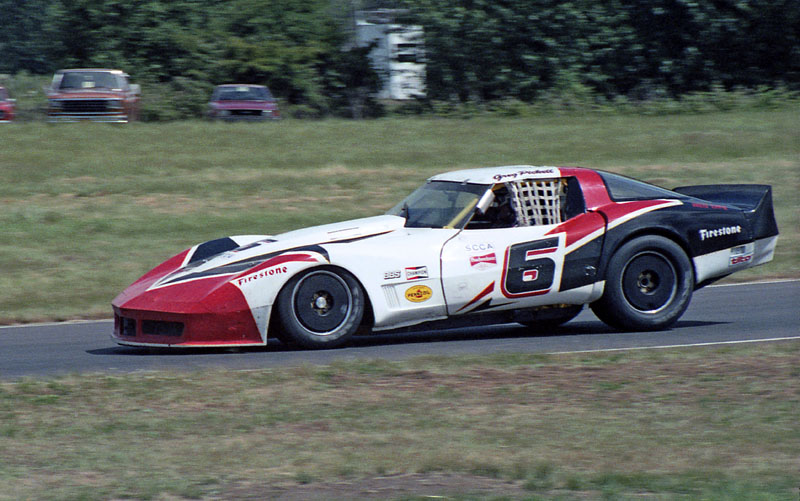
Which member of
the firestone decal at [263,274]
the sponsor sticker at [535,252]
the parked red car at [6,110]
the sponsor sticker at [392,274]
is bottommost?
the sponsor sticker at [392,274]

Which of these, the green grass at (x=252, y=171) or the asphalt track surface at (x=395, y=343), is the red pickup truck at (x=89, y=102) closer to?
the green grass at (x=252, y=171)

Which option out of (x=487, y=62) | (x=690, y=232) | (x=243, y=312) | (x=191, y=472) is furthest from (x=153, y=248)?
(x=487, y=62)

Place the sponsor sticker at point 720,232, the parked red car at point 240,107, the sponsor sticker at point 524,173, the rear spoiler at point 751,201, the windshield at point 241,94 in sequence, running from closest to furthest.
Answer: the sponsor sticker at point 524,173
the sponsor sticker at point 720,232
the rear spoiler at point 751,201
the parked red car at point 240,107
the windshield at point 241,94

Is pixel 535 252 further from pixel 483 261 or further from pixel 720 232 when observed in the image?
pixel 720 232

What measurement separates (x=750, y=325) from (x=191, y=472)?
5970 mm

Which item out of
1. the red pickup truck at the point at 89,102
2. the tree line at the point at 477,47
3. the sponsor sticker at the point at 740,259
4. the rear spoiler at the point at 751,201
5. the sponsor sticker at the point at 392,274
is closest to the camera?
the sponsor sticker at the point at 392,274

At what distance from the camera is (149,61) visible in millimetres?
33719

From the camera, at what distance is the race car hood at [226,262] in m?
7.69

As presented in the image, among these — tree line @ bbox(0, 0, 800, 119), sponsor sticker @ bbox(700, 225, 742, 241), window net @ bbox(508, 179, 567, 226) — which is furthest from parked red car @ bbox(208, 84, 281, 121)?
sponsor sticker @ bbox(700, 225, 742, 241)

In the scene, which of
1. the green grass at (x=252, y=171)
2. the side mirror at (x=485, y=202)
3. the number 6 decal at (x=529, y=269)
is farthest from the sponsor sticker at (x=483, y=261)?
the green grass at (x=252, y=171)

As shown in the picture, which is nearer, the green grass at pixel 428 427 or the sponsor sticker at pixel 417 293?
the green grass at pixel 428 427

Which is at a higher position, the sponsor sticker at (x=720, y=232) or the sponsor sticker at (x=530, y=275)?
the sponsor sticker at (x=720, y=232)

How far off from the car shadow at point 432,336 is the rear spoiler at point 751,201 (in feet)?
3.13

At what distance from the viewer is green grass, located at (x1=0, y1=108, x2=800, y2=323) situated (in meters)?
13.0
